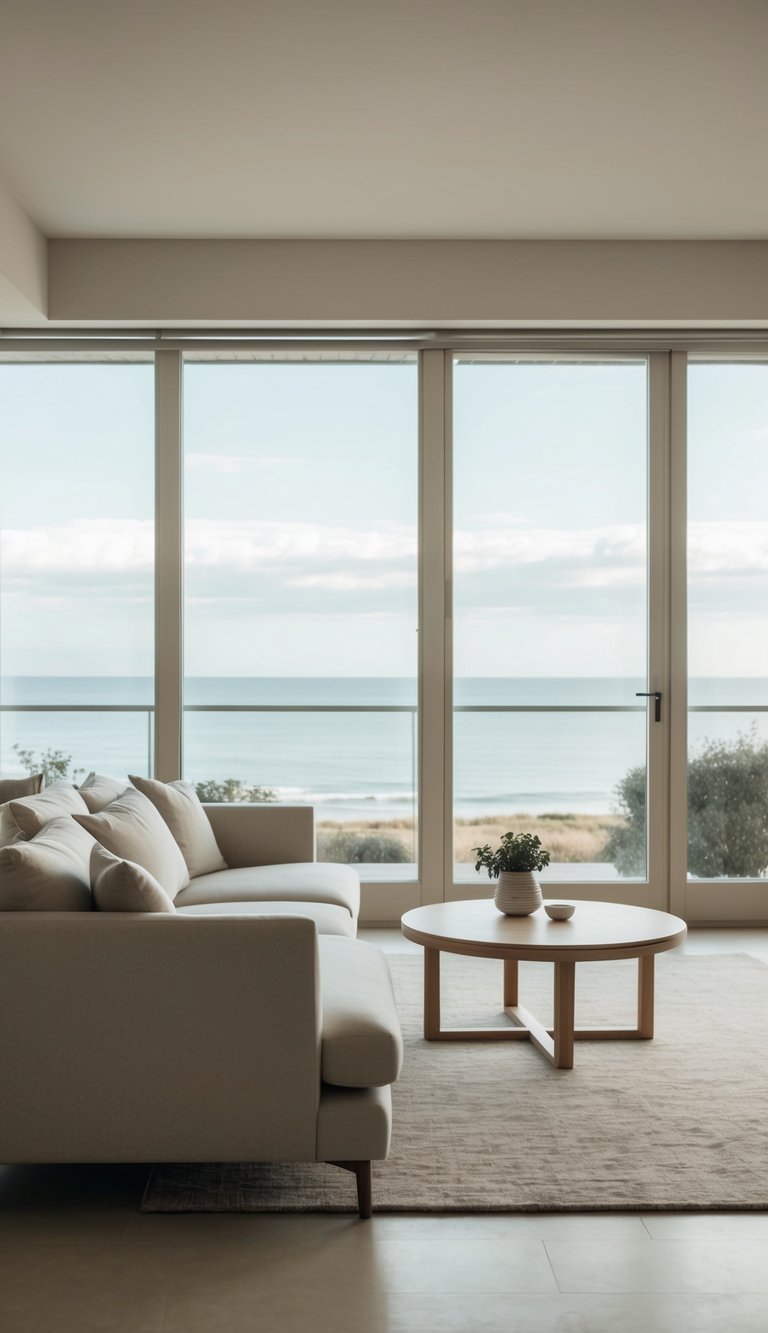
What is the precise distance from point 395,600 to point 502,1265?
3671 millimetres

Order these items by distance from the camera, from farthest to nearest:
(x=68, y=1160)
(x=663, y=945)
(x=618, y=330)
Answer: (x=618, y=330) < (x=663, y=945) < (x=68, y=1160)

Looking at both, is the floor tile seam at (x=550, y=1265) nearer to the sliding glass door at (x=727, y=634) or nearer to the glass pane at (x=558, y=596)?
the glass pane at (x=558, y=596)

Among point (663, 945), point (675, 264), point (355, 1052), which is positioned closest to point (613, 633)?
point (675, 264)

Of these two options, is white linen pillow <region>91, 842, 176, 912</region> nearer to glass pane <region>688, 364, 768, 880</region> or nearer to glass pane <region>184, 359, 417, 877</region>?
glass pane <region>184, 359, 417, 877</region>

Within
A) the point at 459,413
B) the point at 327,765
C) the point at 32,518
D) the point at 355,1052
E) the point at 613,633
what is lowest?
the point at 355,1052

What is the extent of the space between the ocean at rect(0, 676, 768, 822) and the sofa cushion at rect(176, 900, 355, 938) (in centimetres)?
183

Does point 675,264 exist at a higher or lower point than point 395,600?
higher

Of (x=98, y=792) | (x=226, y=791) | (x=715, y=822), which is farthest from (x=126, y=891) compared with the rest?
(x=715, y=822)

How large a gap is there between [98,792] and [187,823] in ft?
1.46

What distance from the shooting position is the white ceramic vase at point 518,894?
379 cm

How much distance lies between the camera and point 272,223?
506 centimetres

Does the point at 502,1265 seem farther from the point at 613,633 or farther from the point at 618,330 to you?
the point at 618,330

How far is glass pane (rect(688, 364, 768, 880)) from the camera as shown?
221 inches

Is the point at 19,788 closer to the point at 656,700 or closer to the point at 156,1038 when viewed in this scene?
the point at 156,1038
